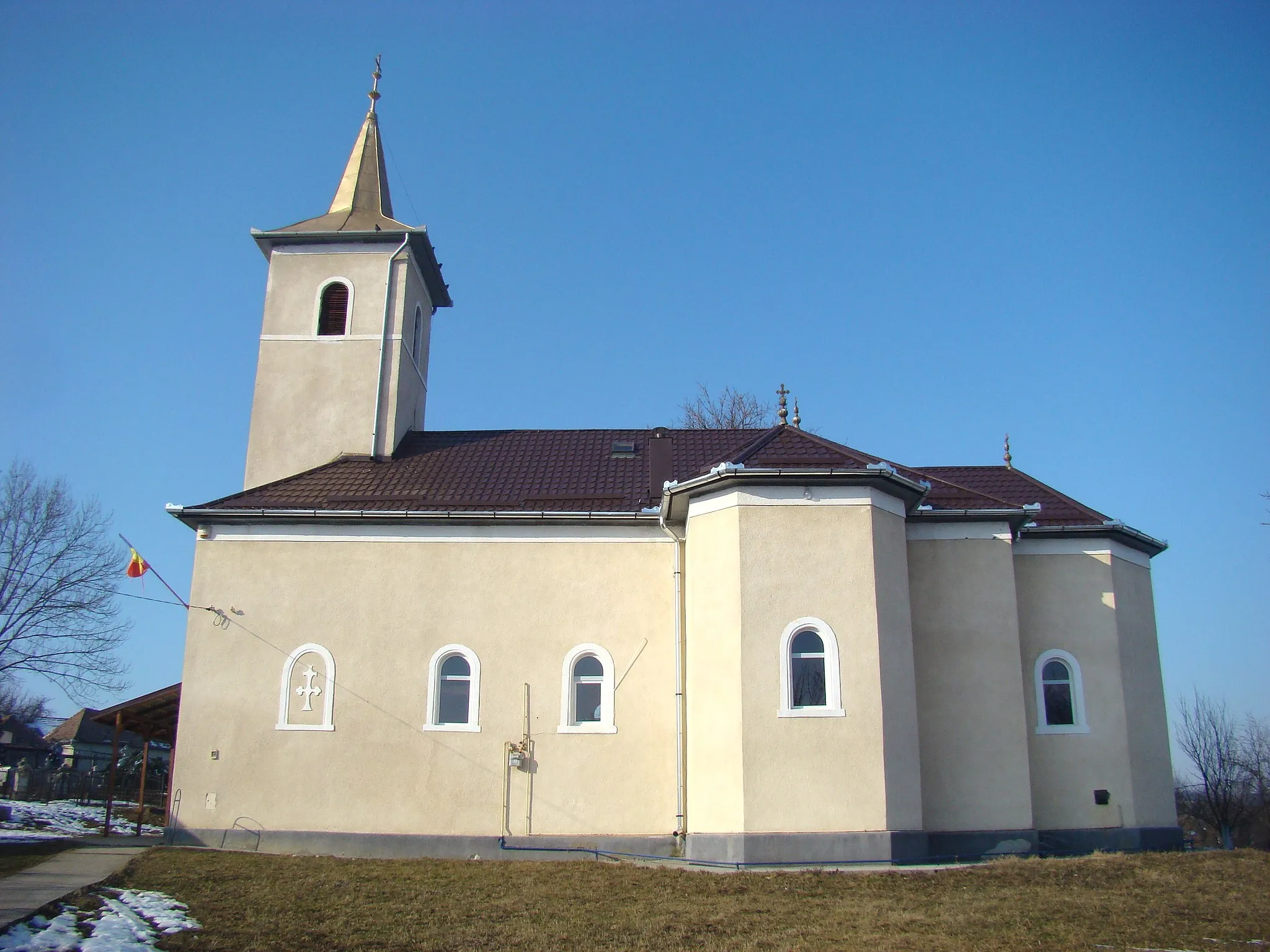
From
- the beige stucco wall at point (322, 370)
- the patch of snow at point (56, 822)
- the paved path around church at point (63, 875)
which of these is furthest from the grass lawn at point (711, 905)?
the beige stucco wall at point (322, 370)

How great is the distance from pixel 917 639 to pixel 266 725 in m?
12.0

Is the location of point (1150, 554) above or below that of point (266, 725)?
above

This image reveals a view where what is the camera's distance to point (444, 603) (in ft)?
63.9

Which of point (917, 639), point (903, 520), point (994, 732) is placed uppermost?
point (903, 520)

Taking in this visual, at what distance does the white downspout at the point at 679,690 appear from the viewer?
18094 mm

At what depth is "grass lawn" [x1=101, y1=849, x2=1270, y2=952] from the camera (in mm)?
10906

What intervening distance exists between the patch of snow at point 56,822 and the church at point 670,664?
485cm

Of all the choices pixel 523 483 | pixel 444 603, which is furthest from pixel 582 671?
pixel 523 483

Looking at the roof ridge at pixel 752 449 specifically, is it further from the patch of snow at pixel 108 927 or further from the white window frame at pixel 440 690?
the patch of snow at pixel 108 927

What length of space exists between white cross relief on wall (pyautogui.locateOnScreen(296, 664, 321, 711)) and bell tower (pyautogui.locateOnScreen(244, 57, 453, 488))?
18.2 feet

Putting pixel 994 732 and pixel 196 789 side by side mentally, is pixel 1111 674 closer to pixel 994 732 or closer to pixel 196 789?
pixel 994 732

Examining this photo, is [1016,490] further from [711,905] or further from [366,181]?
[366,181]

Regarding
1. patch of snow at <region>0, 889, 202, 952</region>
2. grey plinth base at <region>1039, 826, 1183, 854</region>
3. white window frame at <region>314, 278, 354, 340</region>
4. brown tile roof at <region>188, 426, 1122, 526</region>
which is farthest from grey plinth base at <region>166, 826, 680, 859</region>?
white window frame at <region>314, 278, 354, 340</region>

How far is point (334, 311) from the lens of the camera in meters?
24.2
